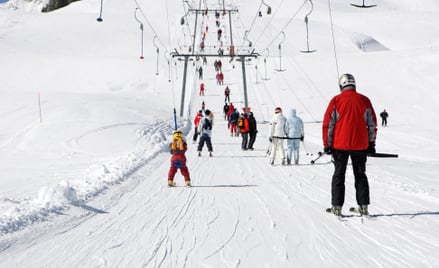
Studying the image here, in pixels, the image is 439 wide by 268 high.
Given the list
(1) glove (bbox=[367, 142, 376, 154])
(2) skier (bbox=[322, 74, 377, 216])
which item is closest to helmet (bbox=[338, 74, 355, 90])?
(2) skier (bbox=[322, 74, 377, 216])

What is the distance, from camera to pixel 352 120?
6172 millimetres

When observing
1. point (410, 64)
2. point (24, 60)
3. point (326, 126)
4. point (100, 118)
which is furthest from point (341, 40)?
point (326, 126)

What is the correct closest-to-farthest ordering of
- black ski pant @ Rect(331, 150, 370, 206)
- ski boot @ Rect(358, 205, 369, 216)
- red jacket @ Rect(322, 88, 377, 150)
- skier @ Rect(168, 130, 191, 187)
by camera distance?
red jacket @ Rect(322, 88, 377, 150), black ski pant @ Rect(331, 150, 370, 206), ski boot @ Rect(358, 205, 369, 216), skier @ Rect(168, 130, 191, 187)

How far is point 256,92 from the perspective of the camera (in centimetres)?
4547

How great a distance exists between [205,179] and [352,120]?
5.75m

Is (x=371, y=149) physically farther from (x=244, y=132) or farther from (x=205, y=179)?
(x=244, y=132)

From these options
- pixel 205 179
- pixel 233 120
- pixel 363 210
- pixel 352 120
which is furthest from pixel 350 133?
pixel 233 120

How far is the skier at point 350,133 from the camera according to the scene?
6188 mm

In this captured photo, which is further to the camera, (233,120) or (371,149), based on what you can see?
(233,120)

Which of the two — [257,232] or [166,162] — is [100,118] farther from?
[257,232]

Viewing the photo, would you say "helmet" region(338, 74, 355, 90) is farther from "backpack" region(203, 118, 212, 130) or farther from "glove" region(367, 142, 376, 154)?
"backpack" region(203, 118, 212, 130)

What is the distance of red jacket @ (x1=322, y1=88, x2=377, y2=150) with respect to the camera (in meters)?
6.18

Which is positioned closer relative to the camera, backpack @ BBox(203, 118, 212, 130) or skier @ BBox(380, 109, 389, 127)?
backpack @ BBox(203, 118, 212, 130)

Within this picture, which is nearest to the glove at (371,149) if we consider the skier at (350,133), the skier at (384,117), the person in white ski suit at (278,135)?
the skier at (350,133)
